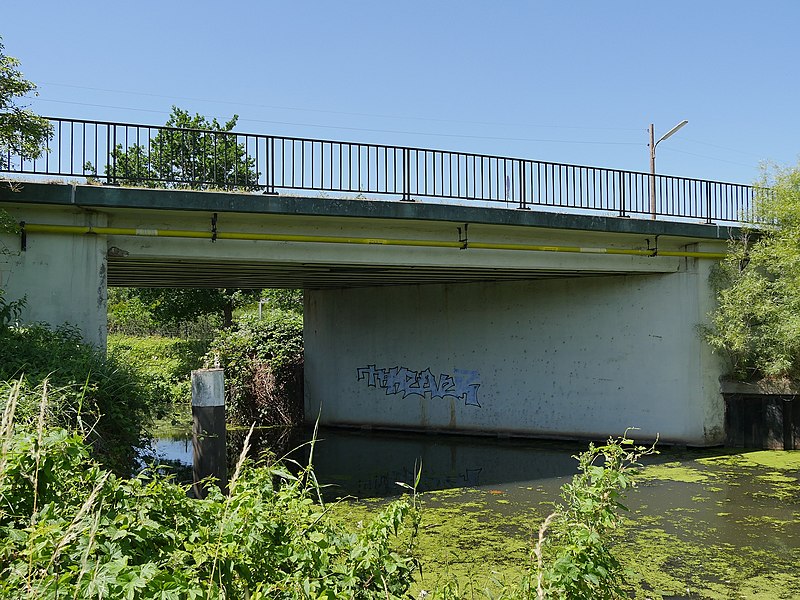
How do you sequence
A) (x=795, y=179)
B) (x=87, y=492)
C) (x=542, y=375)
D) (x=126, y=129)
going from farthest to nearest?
1. (x=542, y=375)
2. (x=795, y=179)
3. (x=126, y=129)
4. (x=87, y=492)

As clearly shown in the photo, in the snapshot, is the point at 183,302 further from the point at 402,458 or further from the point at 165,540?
the point at 165,540

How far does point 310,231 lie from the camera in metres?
12.6

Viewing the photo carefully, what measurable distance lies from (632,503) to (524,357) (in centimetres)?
692

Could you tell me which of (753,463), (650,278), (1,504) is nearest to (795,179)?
(650,278)

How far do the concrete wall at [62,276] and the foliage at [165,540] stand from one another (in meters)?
6.91

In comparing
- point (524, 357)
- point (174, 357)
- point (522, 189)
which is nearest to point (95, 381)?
point (522, 189)

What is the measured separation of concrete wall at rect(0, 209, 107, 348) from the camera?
33.0ft

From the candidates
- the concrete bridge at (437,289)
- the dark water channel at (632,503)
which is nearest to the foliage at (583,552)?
the dark water channel at (632,503)

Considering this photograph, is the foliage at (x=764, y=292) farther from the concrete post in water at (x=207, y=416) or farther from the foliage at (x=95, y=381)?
the foliage at (x=95, y=381)

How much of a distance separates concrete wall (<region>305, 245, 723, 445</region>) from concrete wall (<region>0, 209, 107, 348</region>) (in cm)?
953

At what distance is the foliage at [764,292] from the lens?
48.3 feet

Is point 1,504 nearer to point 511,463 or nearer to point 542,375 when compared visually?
point 511,463

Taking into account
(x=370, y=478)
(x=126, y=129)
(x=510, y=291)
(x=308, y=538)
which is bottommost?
(x=370, y=478)

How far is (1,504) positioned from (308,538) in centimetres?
128
